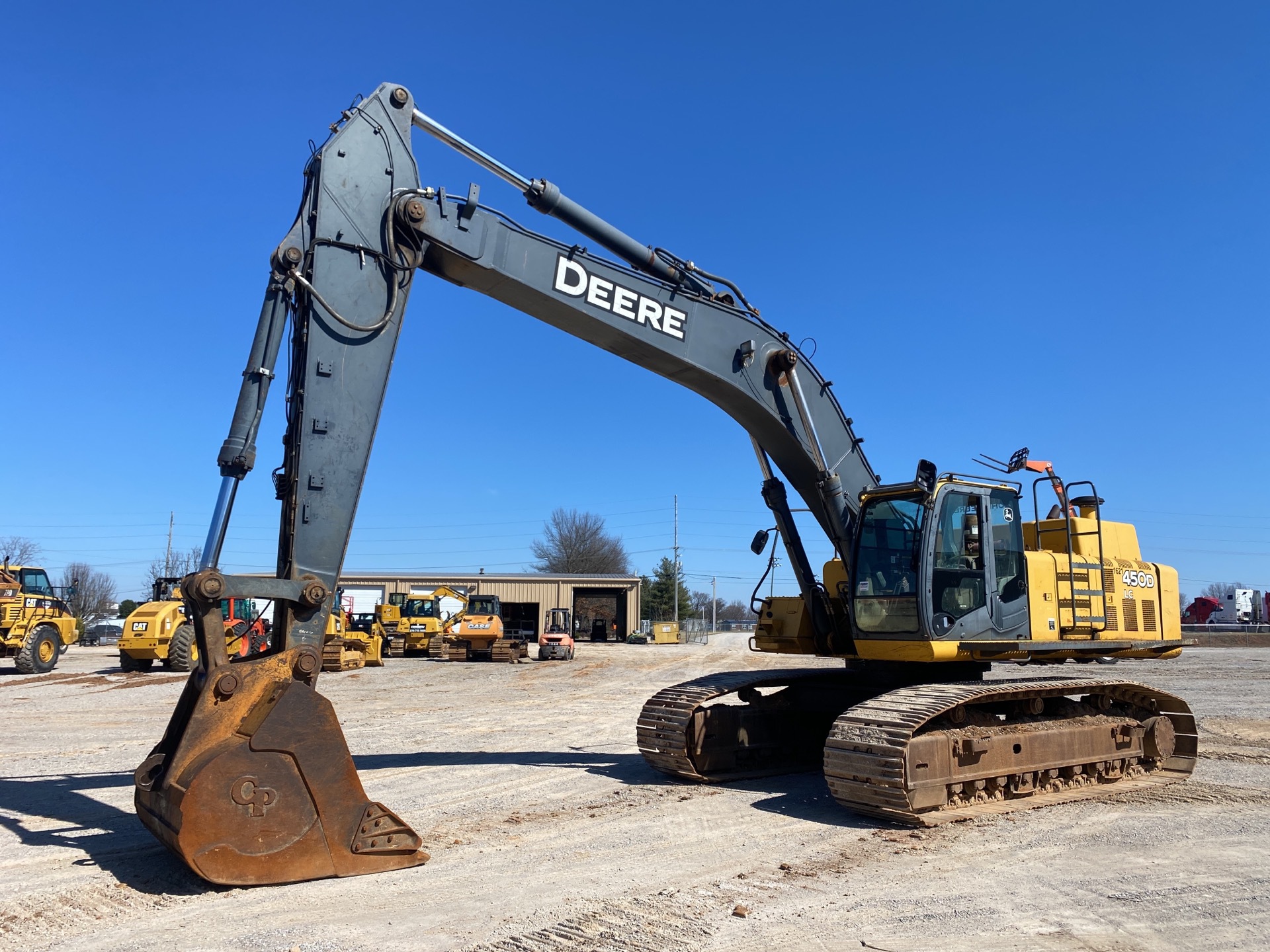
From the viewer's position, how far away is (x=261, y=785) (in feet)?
18.1

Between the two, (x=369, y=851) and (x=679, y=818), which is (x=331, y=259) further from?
(x=679, y=818)

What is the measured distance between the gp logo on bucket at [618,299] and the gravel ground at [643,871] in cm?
430

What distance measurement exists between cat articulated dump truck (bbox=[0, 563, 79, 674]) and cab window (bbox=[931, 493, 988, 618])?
25.2 meters

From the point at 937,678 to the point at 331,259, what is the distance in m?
7.21

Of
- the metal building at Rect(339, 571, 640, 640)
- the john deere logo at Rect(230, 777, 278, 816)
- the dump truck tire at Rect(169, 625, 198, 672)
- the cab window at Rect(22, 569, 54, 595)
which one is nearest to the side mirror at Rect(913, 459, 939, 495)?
the john deere logo at Rect(230, 777, 278, 816)

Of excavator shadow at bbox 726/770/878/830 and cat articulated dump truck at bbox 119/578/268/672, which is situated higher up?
cat articulated dump truck at bbox 119/578/268/672

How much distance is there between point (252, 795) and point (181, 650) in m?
22.1

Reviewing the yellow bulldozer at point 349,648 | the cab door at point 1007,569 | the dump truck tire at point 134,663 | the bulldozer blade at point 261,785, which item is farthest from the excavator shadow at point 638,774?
the dump truck tire at point 134,663

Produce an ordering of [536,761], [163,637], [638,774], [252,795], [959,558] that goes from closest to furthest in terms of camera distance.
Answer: [252,795]
[959,558]
[638,774]
[536,761]
[163,637]

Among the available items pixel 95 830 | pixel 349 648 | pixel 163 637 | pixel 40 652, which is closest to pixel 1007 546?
pixel 95 830

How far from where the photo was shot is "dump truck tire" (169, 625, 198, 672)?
25.1m

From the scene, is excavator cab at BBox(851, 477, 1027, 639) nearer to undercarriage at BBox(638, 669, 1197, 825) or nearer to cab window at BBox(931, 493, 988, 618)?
cab window at BBox(931, 493, 988, 618)

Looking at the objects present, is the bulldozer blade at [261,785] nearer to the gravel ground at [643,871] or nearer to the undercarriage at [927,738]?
the gravel ground at [643,871]

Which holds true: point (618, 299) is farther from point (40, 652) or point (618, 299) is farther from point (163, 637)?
point (40, 652)
